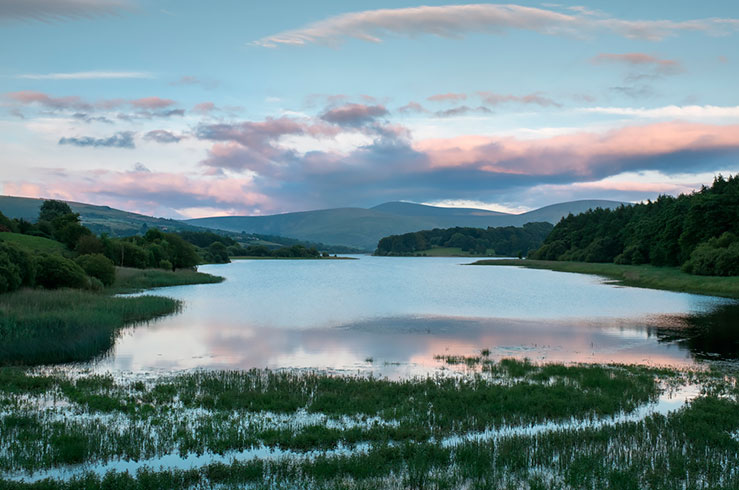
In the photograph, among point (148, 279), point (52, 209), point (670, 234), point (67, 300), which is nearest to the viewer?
point (67, 300)

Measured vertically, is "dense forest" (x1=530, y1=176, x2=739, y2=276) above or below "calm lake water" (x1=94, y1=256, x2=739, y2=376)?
above

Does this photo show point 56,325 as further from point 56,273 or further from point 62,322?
point 56,273

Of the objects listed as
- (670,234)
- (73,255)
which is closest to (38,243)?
(73,255)

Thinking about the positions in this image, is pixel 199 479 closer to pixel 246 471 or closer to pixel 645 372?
pixel 246 471

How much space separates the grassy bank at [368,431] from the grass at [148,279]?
44.9 m

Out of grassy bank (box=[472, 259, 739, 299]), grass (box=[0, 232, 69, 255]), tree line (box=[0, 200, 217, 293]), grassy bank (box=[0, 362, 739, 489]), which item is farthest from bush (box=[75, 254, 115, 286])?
grassy bank (box=[472, 259, 739, 299])

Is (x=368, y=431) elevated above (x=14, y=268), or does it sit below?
below

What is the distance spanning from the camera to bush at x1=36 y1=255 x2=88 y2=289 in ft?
144

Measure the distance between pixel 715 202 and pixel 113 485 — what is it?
285 feet

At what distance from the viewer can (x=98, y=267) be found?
58.8 metres

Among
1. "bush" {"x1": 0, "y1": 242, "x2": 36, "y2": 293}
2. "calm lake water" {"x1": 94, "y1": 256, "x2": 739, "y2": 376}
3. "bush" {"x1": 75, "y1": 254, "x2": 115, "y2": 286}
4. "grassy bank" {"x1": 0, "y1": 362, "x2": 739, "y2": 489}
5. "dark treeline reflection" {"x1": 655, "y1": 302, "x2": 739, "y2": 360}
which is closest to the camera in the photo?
"grassy bank" {"x1": 0, "y1": 362, "x2": 739, "y2": 489}

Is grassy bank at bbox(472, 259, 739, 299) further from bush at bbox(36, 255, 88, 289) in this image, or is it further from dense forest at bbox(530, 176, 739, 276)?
bush at bbox(36, 255, 88, 289)

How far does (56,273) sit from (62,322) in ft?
59.1

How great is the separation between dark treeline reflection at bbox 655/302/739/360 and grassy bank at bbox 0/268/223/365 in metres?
28.1
